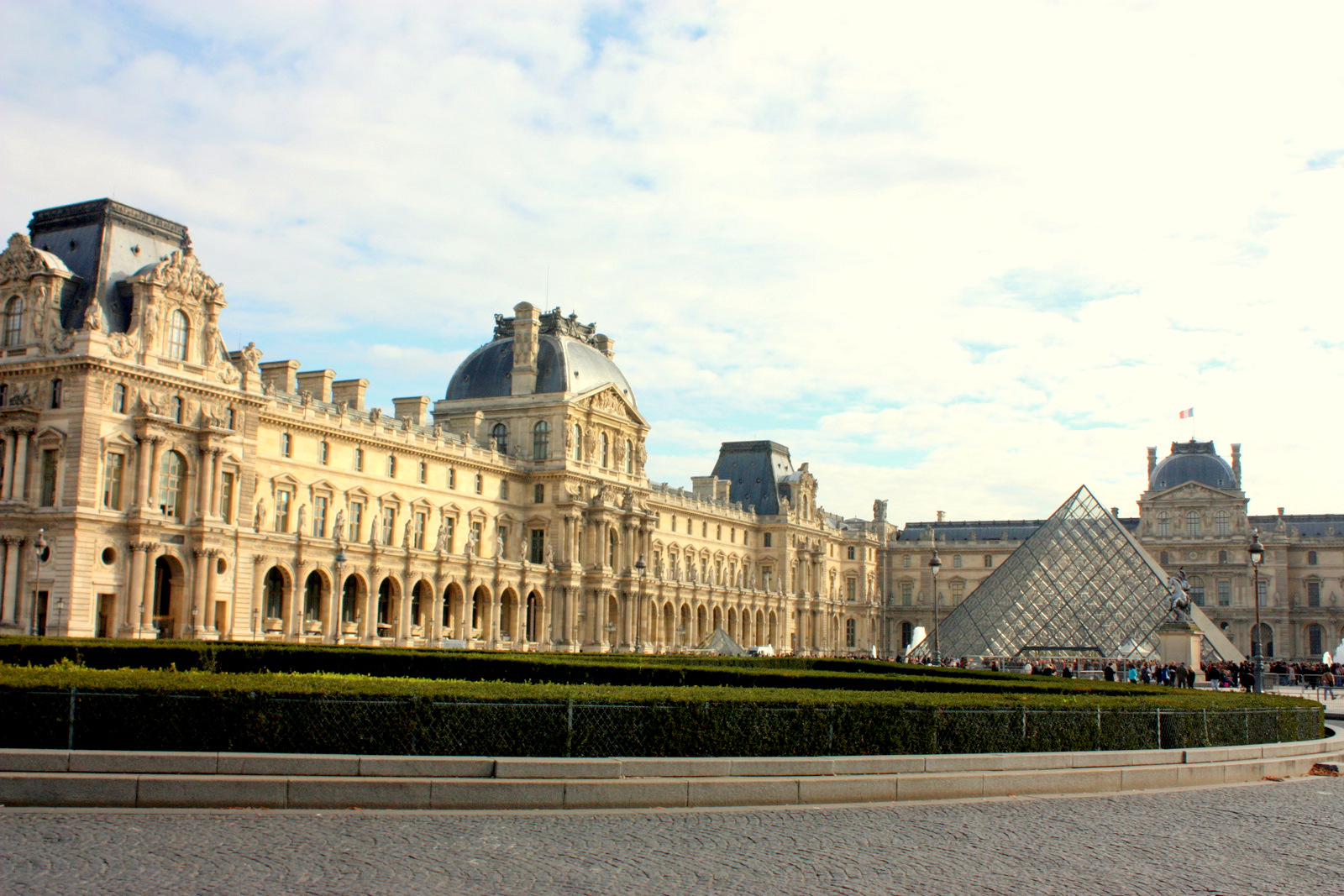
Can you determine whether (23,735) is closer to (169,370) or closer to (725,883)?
(725,883)

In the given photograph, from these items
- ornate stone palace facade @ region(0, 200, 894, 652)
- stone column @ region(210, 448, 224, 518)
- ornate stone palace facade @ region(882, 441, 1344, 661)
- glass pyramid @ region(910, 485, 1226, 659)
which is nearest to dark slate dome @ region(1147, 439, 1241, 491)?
ornate stone palace facade @ region(882, 441, 1344, 661)

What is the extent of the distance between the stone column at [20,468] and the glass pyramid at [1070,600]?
4236 centimetres

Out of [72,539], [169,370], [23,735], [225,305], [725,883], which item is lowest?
[725,883]

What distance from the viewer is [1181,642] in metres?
46.3

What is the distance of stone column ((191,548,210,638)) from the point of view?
41.7 metres

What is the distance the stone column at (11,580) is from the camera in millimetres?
37844

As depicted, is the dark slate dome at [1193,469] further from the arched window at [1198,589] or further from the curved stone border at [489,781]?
the curved stone border at [489,781]

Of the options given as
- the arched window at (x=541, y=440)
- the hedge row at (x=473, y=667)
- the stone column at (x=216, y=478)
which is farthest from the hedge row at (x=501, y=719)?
the arched window at (x=541, y=440)

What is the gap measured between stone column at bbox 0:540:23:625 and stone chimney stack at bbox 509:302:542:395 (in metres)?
32.5

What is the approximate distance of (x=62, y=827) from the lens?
1157cm

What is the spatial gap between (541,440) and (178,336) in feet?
87.5

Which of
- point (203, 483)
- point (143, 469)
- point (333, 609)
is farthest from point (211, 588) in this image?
point (333, 609)

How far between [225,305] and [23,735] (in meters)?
32.8

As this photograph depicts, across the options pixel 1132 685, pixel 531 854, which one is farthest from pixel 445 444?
pixel 531 854
